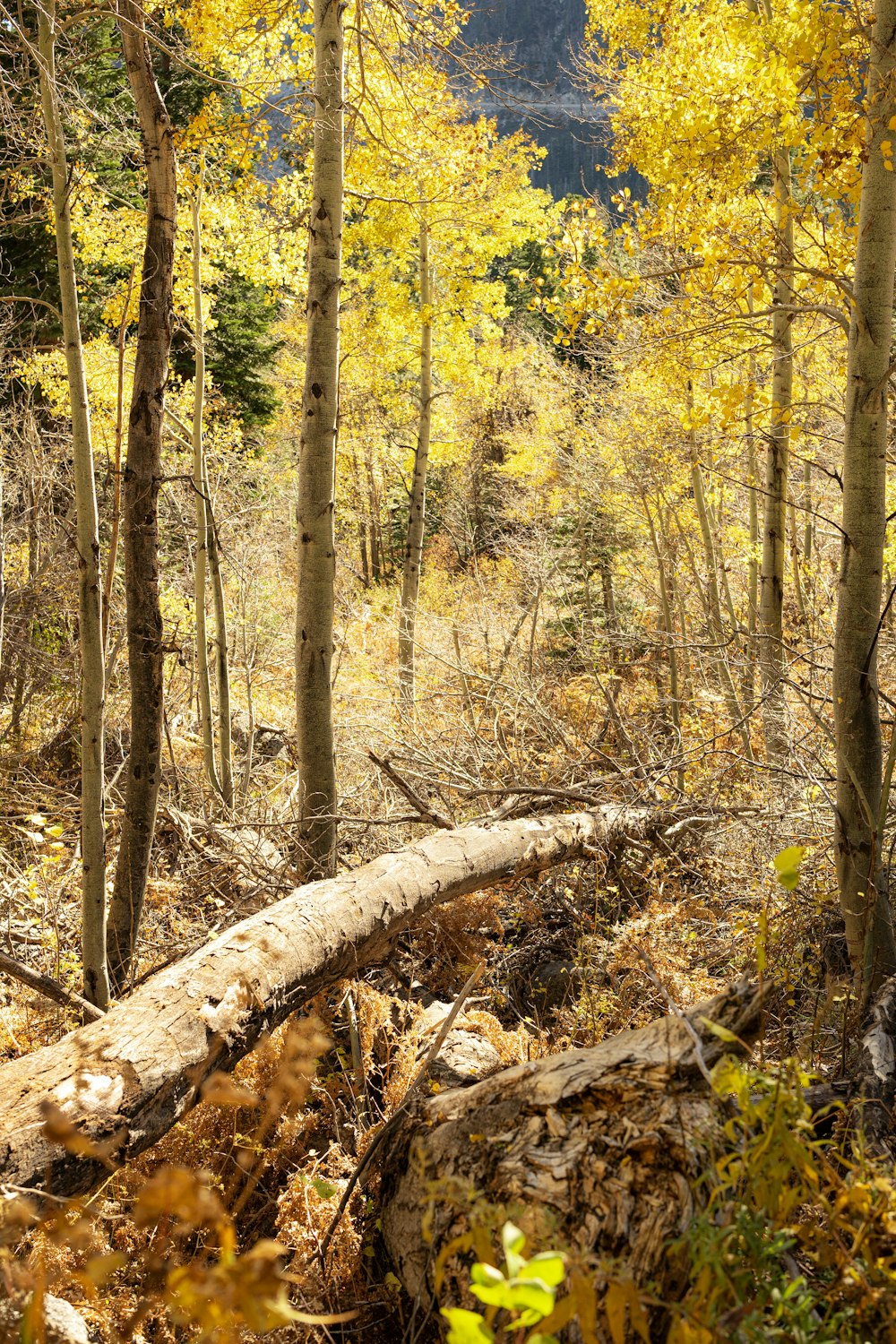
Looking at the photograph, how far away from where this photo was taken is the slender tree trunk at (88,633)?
3.30 m

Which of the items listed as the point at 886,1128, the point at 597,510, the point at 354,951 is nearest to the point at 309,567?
the point at 354,951

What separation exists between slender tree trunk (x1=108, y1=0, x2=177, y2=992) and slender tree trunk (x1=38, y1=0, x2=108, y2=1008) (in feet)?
1.40

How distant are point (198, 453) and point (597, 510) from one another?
8085mm

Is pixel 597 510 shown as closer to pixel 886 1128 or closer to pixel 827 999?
pixel 827 999

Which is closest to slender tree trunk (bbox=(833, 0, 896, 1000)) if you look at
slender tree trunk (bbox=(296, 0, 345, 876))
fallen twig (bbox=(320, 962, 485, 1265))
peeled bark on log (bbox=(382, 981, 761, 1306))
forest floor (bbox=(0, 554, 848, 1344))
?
forest floor (bbox=(0, 554, 848, 1344))

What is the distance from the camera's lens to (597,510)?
14359mm

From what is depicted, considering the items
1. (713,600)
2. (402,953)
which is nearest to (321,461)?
(402,953)

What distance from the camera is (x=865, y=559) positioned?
3021 mm

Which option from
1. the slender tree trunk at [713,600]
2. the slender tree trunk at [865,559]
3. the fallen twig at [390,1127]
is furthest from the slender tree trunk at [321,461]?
the slender tree trunk at [713,600]

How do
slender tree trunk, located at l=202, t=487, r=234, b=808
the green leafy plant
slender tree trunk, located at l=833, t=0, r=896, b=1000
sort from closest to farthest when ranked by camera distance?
the green leafy plant, slender tree trunk, located at l=833, t=0, r=896, b=1000, slender tree trunk, located at l=202, t=487, r=234, b=808

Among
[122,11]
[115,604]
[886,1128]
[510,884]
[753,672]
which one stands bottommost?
[510,884]

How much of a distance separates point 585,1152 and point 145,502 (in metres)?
3.35

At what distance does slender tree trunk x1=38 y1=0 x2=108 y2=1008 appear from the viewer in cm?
330

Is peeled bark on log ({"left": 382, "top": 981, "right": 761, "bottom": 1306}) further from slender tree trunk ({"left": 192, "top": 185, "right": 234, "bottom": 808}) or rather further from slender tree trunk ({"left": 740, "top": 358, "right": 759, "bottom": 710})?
slender tree trunk ({"left": 192, "top": 185, "right": 234, "bottom": 808})
